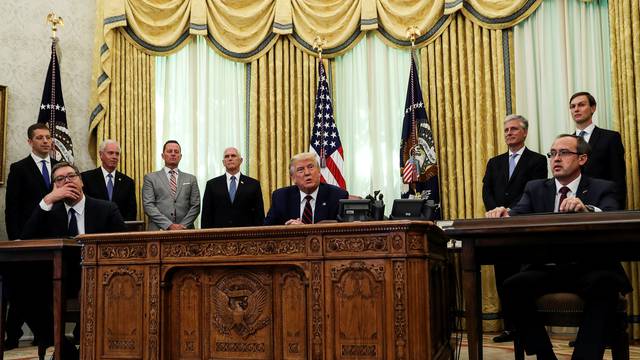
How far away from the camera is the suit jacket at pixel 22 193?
629cm

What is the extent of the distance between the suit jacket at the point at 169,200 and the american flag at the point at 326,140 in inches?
51.9

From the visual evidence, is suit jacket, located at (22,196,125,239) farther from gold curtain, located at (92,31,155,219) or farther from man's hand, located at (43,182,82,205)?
gold curtain, located at (92,31,155,219)

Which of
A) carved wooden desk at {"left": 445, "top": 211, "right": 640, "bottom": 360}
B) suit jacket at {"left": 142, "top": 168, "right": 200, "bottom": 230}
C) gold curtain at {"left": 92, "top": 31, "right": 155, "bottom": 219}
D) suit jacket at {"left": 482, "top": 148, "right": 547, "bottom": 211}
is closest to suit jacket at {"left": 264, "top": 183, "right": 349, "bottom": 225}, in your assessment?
suit jacket at {"left": 482, "top": 148, "right": 547, "bottom": 211}

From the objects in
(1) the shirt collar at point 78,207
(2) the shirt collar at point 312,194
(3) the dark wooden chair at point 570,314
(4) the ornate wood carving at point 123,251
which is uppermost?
(2) the shirt collar at point 312,194

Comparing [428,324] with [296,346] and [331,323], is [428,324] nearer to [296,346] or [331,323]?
[331,323]

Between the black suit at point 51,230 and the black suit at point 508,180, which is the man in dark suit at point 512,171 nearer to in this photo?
the black suit at point 508,180

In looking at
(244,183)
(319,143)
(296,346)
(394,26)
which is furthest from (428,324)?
(394,26)

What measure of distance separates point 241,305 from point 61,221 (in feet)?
6.05

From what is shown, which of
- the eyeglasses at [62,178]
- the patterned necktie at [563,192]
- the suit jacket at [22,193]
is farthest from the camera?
the suit jacket at [22,193]

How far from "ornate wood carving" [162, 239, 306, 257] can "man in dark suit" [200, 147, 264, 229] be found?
2387 mm

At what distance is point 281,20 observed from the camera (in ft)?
24.9

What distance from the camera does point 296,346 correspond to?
3.84m

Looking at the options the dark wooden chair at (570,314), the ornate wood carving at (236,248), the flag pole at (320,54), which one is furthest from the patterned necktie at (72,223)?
the dark wooden chair at (570,314)

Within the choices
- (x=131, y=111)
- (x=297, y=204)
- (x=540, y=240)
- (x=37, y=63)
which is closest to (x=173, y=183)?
(x=131, y=111)
